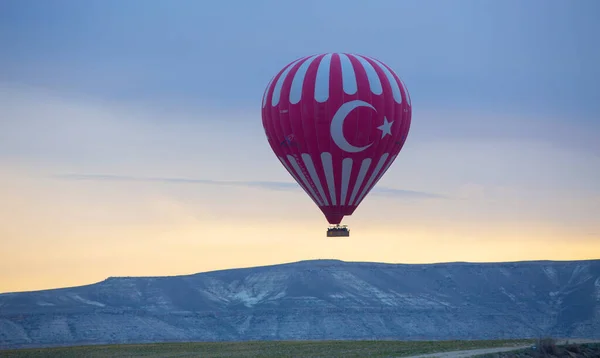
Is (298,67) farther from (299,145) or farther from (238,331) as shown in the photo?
(238,331)

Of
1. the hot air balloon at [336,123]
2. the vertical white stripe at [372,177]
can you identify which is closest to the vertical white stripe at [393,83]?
the hot air balloon at [336,123]

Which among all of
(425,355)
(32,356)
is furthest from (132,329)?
(425,355)

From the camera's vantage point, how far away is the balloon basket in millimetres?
71125

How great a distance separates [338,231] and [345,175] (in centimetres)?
373

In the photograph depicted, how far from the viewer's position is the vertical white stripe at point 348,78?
6888 cm

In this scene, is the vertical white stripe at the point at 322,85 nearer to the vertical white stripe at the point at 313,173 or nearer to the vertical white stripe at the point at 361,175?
the vertical white stripe at the point at 313,173

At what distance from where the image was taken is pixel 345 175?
70875mm

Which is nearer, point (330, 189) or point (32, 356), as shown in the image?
point (330, 189)

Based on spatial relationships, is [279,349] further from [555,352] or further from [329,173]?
[555,352]

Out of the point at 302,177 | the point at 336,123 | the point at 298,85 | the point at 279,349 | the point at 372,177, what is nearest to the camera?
the point at 336,123

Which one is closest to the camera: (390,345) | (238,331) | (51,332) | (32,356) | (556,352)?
(556,352)

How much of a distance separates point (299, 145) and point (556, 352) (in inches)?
810

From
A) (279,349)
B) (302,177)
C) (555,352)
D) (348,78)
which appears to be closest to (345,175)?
(302,177)

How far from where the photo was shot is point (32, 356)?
8675 cm
